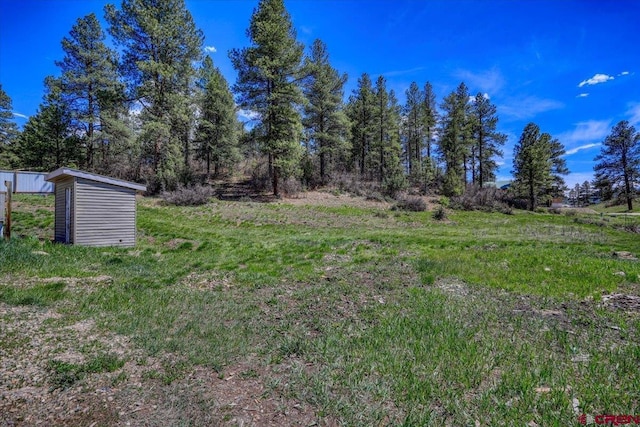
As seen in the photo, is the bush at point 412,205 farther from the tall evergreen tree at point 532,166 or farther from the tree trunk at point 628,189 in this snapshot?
the tree trunk at point 628,189

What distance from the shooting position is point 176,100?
68.0ft

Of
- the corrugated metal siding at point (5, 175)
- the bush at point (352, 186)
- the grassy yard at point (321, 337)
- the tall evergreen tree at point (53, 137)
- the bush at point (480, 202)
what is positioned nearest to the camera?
the grassy yard at point (321, 337)

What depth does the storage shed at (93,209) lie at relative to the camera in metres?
10.2

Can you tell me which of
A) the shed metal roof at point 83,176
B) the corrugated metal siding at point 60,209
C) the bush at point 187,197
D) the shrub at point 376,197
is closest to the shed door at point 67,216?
the corrugated metal siding at point 60,209

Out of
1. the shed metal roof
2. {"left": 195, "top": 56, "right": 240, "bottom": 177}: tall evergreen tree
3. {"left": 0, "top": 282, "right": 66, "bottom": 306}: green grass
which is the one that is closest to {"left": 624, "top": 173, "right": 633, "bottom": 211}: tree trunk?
{"left": 195, "top": 56, "right": 240, "bottom": 177}: tall evergreen tree

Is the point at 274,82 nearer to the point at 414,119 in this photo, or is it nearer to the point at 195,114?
the point at 195,114

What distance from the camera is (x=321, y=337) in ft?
14.1

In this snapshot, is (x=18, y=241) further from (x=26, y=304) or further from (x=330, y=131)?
(x=330, y=131)

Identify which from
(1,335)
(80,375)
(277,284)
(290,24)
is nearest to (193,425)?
(80,375)

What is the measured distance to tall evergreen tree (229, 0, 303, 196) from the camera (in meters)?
21.5

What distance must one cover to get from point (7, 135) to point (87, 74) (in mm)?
21161

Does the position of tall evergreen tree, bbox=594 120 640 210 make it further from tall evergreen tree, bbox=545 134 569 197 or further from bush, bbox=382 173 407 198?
bush, bbox=382 173 407 198

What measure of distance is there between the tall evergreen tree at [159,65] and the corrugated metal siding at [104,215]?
9.96 metres

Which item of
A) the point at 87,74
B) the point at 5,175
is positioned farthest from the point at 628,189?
the point at 5,175
